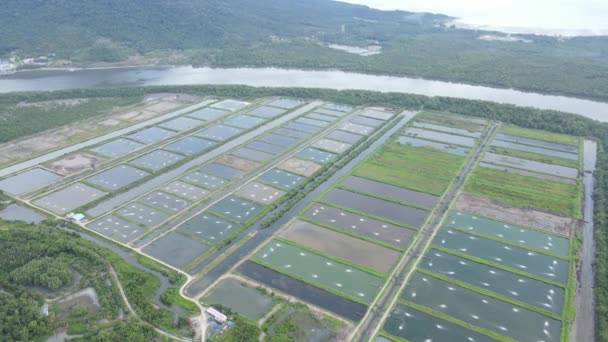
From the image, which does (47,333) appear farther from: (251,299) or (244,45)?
(244,45)

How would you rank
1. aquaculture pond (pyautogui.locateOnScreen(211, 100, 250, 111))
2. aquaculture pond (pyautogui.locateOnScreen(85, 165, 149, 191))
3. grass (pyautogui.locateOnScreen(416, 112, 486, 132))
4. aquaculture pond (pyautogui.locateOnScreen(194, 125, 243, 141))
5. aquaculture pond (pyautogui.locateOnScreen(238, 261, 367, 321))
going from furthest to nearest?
aquaculture pond (pyautogui.locateOnScreen(211, 100, 250, 111)), grass (pyautogui.locateOnScreen(416, 112, 486, 132)), aquaculture pond (pyautogui.locateOnScreen(194, 125, 243, 141)), aquaculture pond (pyautogui.locateOnScreen(85, 165, 149, 191)), aquaculture pond (pyautogui.locateOnScreen(238, 261, 367, 321))

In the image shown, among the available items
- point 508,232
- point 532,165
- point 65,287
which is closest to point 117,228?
point 65,287

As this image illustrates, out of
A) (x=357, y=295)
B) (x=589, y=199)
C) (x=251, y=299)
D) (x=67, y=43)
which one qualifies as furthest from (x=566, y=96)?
(x=67, y=43)

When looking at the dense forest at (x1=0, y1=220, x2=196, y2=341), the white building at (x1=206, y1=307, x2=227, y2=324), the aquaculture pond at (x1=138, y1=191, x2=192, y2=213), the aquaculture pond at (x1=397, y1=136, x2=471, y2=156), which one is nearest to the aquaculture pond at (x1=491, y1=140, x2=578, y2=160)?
the aquaculture pond at (x1=397, y1=136, x2=471, y2=156)

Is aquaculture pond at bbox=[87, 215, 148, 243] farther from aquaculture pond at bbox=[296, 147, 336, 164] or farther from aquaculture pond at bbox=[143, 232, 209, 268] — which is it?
aquaculture pond at bbox=[296, 147, 336, 164]

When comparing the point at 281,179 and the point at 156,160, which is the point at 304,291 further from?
the point at 156,160
